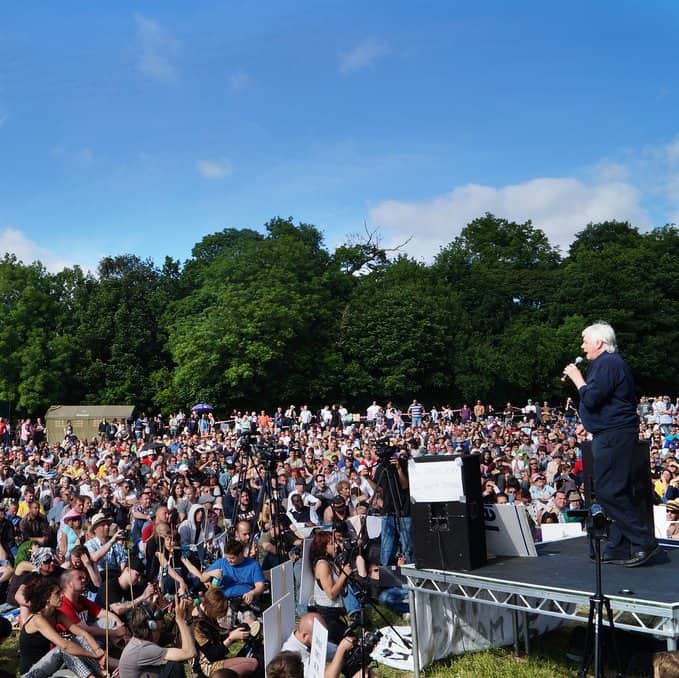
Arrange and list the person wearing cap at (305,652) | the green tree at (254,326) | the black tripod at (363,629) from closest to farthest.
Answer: the person wearing cap at (305,652), the black tripod at (363,629), the green tree at (254,326)

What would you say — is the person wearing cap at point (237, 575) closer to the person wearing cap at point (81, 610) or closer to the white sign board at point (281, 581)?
the person wearing cap at point (81, 610)

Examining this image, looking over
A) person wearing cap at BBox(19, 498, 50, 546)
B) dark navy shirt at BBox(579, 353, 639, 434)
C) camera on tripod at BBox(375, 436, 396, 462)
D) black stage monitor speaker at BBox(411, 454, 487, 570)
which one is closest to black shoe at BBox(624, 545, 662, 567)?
dark navy shirt at BBox(579, 353, 639, 434)

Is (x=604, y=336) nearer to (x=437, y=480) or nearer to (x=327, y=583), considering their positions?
(x=437, y=480)

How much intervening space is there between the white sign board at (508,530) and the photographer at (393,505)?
191 cm

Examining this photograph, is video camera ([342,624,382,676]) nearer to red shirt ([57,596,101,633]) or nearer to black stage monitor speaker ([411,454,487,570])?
black stage monitor speaker ([411,454,487,570])

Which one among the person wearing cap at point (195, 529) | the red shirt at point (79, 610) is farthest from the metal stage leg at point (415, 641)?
the person wearing cap at point (195, 529)

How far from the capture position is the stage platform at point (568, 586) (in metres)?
4.16

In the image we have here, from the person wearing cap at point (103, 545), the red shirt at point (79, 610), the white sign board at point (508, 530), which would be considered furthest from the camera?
the person wearing cap at point (103, 545)

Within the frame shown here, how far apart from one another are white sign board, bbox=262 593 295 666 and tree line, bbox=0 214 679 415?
105 ft

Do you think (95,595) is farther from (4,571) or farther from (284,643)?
(284,643)

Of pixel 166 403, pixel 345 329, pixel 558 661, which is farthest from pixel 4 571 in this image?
pixel 345 329

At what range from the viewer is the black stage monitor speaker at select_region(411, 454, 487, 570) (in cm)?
520

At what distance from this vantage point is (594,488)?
5059 millimetres

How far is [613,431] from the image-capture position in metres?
4.84
